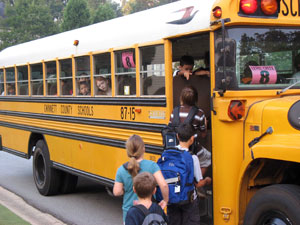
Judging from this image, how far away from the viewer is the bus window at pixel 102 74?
221 inches

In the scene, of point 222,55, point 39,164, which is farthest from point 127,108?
point 39,164

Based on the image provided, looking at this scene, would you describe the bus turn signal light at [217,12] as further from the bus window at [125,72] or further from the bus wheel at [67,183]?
the bus wheel at [67,183]

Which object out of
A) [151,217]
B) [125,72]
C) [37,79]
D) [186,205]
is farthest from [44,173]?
[151,217]

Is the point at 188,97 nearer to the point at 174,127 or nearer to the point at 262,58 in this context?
the point at 174,127

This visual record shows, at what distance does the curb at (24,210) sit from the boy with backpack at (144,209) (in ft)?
9.16

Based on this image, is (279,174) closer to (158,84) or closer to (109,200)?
(158,84)

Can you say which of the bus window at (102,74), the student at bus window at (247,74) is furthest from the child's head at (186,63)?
the bus window at (102,74)

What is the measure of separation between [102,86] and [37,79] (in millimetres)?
2196

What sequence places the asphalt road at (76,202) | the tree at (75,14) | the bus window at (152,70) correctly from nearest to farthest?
the bus window at (152,70), the asphalt road at (76,202), the tree at (75,14)

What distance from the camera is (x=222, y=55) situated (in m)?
3.71

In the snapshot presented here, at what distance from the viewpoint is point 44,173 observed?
756 centimetres

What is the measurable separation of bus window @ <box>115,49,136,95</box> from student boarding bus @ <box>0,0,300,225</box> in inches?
0.4

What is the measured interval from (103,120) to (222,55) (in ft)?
7.96

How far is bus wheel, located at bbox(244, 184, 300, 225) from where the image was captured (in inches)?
127
